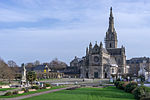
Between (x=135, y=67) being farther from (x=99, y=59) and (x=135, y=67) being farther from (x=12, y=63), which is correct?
(x=12, y=63)

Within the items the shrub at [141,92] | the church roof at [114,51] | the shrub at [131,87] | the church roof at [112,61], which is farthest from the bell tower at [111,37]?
the shrub at [141,92]

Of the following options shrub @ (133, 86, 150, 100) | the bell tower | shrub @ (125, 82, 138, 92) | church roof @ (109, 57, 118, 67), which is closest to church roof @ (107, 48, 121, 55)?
the bell tower

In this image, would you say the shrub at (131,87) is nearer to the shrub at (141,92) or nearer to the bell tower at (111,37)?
the shrub at (141,92)

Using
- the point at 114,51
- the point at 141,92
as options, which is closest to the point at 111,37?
the point at 114,51

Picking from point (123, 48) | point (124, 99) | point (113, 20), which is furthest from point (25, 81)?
point (113, 20)

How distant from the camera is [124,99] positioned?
2614 cm

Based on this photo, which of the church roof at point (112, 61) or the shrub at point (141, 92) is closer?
the shrub at point (141, 92)

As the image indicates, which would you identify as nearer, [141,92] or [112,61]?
[141,92]

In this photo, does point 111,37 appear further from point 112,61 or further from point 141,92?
point 141,92

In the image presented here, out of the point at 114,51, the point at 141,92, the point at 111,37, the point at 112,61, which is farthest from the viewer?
the point at 111,37

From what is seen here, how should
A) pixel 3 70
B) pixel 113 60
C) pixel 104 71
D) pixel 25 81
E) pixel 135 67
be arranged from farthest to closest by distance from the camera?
pixel 135 67 < pixel 113 60 < pixel 104 71 < pixel 3 70 < pixel 25 81

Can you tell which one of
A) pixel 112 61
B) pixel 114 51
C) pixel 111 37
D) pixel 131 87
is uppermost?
pixel 111 37

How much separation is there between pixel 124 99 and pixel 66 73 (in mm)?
101111

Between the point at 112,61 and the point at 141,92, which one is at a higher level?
the point at 112,61
